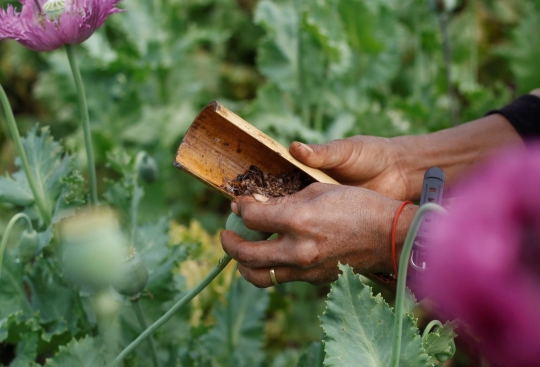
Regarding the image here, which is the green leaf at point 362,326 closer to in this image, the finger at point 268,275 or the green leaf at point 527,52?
the finger at point 268,275

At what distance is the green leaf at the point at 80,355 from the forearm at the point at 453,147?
2.60ft

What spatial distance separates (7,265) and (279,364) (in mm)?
846

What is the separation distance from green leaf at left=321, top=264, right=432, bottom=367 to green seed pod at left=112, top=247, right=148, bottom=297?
397 mm

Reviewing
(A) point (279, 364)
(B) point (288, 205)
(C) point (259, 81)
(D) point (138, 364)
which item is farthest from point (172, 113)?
(B) point (288, 205)

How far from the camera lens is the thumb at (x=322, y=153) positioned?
4.01ft

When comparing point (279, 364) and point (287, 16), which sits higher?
point (287, 16)

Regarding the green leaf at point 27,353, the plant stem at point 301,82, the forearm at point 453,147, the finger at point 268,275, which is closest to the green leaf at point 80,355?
the green leaf at point 27,353

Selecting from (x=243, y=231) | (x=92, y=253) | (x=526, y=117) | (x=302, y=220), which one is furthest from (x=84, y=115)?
(x=526, y=117)

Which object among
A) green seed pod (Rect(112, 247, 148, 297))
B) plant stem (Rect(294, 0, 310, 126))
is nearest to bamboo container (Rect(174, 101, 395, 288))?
green seed pod (Rect(112, 247, 148, 297))

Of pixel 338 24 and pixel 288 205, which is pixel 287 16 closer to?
pixel 338 24

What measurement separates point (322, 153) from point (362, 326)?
15.7 inches

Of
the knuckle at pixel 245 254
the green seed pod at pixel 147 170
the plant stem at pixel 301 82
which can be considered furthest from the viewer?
the plant stem at pixel 301 82

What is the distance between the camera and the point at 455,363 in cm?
241

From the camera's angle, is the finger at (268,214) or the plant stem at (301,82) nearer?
the finger at (268,214)
